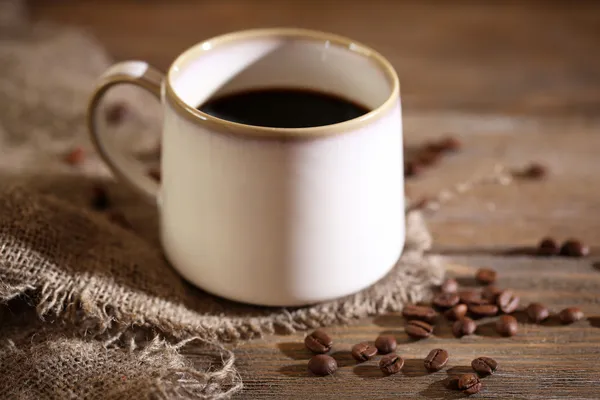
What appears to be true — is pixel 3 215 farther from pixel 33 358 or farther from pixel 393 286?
pixel 393 286

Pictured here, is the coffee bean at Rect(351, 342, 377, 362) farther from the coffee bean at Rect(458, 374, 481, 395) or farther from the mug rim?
the mug rim

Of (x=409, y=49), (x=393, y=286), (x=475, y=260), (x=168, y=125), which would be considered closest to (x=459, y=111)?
(x=409, y=49)

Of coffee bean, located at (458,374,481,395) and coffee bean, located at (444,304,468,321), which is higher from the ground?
coffee bean, located at (444,304,468,321)

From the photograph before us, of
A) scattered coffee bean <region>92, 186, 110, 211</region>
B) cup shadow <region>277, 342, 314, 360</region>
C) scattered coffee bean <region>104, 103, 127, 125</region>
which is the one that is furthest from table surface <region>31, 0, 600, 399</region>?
scattered coffee bean <region>92, 186, 110, 211</region>

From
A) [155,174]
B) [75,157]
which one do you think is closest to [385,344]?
[155,174]

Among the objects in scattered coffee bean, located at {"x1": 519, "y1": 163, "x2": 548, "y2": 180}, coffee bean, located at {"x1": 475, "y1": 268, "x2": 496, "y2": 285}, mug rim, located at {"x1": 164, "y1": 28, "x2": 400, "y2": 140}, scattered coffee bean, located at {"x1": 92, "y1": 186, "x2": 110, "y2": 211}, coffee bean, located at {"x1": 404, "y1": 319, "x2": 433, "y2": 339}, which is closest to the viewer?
mug rim, located at {"x1": 164, "y1": 28, "x2": 400, "y2": 140}

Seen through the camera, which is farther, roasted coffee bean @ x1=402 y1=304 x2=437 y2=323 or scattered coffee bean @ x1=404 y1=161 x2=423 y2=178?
scattered coffee bean @ x1=404 y1=161 x2=423 y2=178

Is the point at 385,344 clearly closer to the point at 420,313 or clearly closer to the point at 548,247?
the point at 420,313
